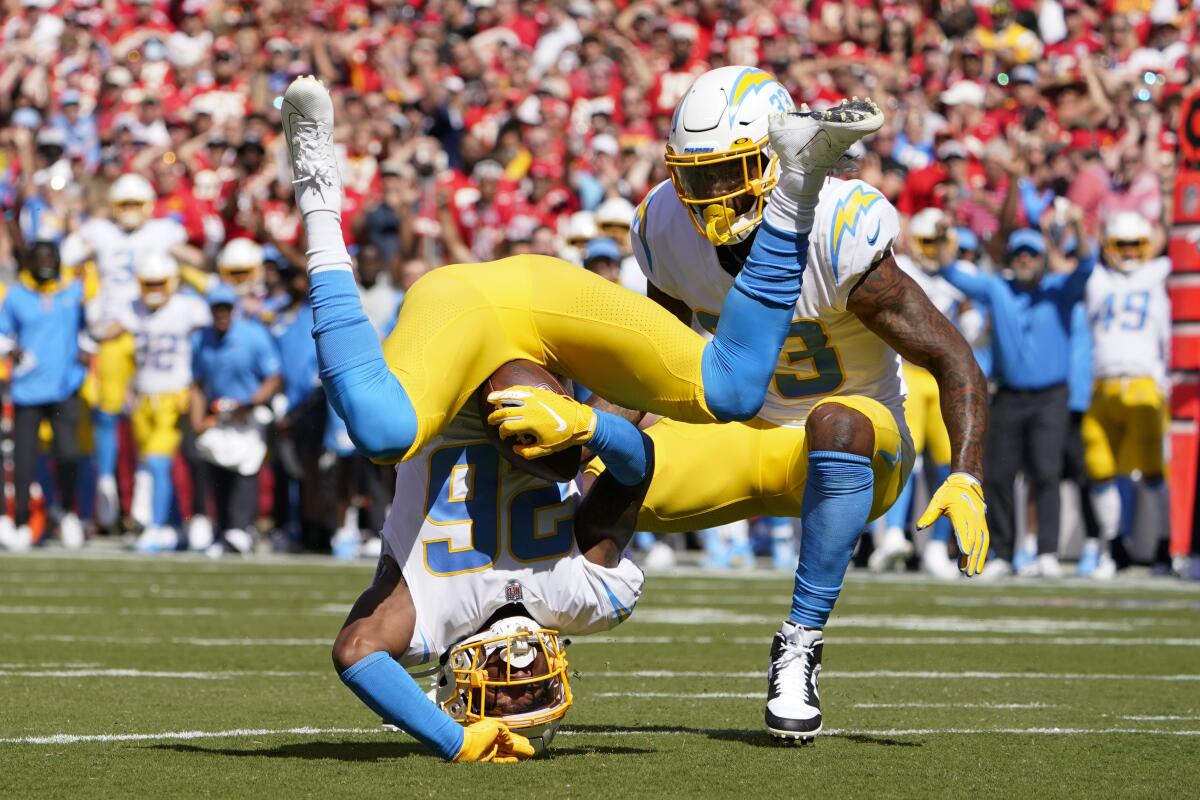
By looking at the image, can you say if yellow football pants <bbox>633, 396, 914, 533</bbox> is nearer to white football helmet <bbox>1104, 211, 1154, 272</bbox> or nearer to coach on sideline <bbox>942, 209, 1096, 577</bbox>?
coach on sideline <bbox>942, 209, 1096, 577</bbox>

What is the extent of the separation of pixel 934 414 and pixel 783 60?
4356 millimetres

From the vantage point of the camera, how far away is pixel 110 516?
45.8 ft

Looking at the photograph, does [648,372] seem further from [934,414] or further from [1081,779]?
[934,414]

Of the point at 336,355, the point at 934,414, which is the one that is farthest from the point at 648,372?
the point at 934,414

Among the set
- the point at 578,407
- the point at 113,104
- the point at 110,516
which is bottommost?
the point at 110,516

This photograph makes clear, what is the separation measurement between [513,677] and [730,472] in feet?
3.20

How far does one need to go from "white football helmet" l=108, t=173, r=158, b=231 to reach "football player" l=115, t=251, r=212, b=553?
30.6 inches

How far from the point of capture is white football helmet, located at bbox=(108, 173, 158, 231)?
13.4m

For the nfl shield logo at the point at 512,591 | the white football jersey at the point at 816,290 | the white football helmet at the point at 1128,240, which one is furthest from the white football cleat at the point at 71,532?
the nfl shield logo at the point at 512,591

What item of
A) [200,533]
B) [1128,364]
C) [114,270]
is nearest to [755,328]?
[1128,364]

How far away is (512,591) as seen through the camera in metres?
4.28

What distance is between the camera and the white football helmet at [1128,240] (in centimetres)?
1091

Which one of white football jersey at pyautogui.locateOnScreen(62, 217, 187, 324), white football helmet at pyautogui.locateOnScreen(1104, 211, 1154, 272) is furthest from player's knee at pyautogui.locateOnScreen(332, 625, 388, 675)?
white football jersey at pyautogui.locateOnScreen(62, 217, 187, 324)

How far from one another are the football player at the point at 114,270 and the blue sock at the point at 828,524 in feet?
29.5
